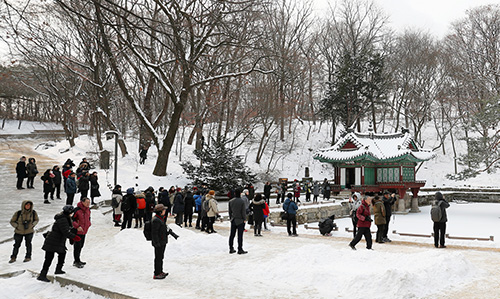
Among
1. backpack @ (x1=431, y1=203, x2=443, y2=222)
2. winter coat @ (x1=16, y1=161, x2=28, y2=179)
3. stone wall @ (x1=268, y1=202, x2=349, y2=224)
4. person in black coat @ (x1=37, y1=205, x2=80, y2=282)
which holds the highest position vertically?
winter coat @ (x1=16, y1=161, x2=28, y2=179)

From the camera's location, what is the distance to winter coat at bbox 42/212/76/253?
25.6 feet

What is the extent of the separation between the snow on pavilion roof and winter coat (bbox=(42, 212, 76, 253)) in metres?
26.7

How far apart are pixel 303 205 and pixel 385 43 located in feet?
106

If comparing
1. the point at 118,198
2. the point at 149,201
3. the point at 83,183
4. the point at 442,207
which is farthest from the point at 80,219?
the point at 442,207

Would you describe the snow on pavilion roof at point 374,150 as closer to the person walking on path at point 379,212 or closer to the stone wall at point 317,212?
the stone wall at point 317,212

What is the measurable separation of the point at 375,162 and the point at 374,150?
983 millimetres

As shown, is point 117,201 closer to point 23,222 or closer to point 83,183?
point 83,183

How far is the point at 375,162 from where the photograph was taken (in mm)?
32531

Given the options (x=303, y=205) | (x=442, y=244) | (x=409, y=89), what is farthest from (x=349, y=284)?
(x=409, y=89)

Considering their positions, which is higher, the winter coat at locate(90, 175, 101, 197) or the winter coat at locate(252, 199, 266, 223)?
the winter coat at locate(90, 175, 101, 197)

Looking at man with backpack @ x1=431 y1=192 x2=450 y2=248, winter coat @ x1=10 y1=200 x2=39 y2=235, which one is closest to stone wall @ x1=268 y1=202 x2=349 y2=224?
man with backpack @ x1=431 y1=192 x2=450 y2=248

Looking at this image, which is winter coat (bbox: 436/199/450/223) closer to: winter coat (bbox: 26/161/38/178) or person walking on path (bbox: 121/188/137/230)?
person walking on path (bbox: 121/188/137/230)

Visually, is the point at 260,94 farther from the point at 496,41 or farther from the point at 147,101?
the point at 496,41

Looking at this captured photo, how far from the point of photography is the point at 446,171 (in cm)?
4719
